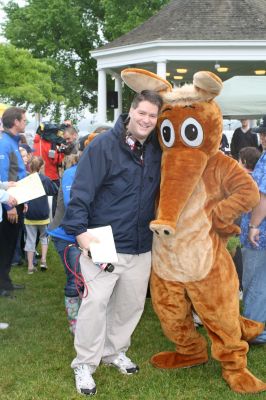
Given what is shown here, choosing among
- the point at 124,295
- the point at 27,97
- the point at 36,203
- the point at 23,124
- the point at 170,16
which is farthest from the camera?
the point at 27,97

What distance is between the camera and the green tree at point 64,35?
28.2 metres

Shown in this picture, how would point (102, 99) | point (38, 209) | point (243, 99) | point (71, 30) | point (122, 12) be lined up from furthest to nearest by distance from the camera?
point (71, 30)
point (122, 12)
point (102, 99)
point (243, 99)
point (38, 209)

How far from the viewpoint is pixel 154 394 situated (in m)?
3.81

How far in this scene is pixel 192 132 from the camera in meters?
3.61

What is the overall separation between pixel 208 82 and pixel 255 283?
1.84 meters

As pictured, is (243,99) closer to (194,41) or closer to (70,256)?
(194,41)

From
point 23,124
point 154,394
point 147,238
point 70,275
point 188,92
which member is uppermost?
point 188,92

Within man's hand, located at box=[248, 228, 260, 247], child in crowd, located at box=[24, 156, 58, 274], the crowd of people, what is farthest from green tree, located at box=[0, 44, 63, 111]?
man's hand, located at box=[248, 228, 260, 247]

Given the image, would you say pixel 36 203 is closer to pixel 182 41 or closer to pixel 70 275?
pixel 70 275

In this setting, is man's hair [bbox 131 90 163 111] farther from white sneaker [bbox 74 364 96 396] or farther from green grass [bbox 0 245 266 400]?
green grass [bbox 0 245 266 400]

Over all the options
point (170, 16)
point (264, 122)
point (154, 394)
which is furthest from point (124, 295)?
point (170, 16)

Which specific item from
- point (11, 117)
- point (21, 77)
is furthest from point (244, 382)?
point (21, 77)

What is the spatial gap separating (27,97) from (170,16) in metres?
7.82

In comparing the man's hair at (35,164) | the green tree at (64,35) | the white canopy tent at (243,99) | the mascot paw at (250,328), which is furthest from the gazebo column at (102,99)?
the mascot paw at (250,328)
